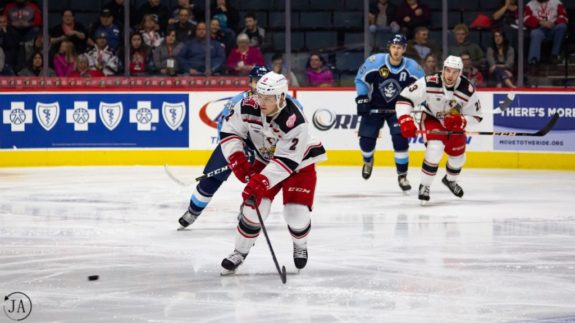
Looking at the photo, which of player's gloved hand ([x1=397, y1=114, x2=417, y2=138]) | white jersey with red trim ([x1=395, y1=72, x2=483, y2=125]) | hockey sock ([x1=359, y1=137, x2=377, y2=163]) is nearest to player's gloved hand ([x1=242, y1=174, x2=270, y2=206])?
player's gloved hand ([x1=397, y1=114, x2=417, y2=138])

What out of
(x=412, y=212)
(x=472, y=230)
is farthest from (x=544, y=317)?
(x=412, y=212)

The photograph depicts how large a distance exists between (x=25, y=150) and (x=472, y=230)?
6.07 metres

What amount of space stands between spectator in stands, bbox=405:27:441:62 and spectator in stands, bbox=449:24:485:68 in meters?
0.19

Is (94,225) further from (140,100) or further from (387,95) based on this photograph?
(140,100)

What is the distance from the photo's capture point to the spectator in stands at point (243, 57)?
41.0 feet

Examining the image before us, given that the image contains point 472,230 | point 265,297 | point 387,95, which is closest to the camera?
point 265,297

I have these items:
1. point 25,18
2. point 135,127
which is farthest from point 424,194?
point 25,18

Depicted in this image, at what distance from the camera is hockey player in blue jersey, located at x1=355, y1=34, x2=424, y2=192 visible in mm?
10016

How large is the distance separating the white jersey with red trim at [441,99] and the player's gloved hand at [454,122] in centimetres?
4

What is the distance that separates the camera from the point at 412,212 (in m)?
8.80

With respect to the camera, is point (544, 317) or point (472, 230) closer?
point (544, 317)

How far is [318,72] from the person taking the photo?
1243 cm

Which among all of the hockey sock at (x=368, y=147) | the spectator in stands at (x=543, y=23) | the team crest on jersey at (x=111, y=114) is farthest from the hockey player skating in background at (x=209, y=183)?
the spectator in stands at (x=543, y=23)

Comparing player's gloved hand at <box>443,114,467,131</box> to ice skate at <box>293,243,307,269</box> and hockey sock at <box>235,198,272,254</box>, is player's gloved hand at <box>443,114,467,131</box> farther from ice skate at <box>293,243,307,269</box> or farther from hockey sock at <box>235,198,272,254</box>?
hockey sock at <box>235,198,272,254</box>
